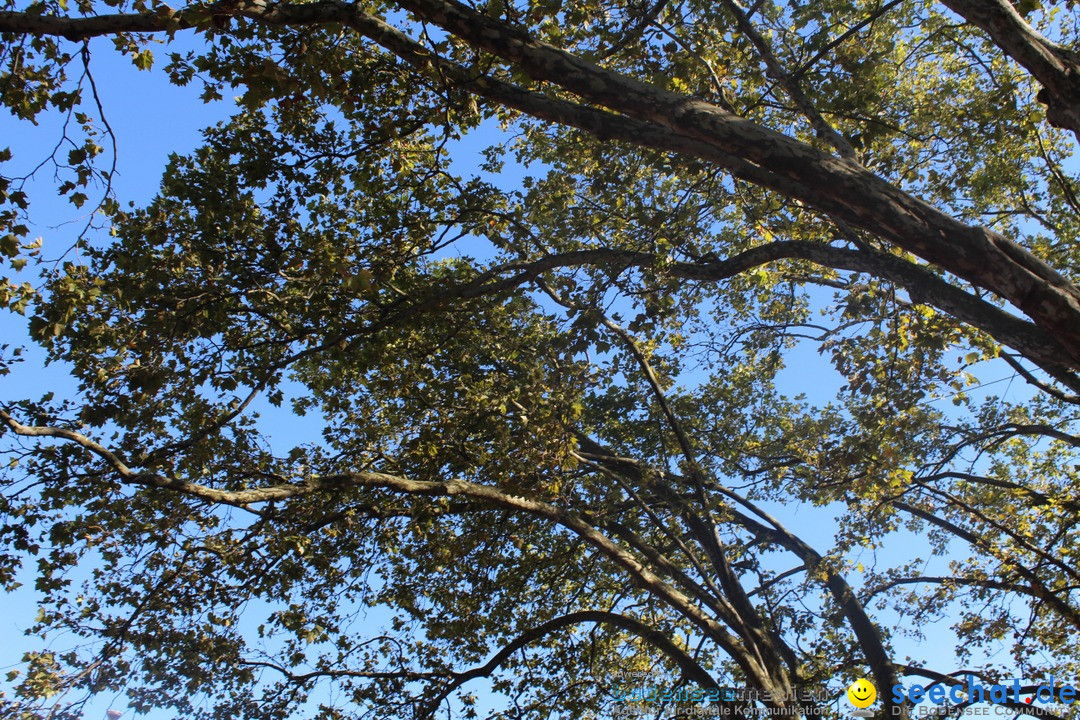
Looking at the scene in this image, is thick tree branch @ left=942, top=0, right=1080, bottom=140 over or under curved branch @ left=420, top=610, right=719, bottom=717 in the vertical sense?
over

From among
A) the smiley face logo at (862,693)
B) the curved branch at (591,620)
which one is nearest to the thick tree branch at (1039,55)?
the curved branch at (591,620)

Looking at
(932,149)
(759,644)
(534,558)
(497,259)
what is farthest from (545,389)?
(932,149)

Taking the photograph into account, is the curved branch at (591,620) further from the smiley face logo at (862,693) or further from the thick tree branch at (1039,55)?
the thick tree branch at (1039,55)

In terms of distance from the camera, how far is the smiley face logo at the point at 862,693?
11.8 meters

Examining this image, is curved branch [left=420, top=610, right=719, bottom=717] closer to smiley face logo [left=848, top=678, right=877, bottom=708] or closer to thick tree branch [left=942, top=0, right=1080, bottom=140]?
smiley face logo [left=848, top=678, right=877, bottom=708]

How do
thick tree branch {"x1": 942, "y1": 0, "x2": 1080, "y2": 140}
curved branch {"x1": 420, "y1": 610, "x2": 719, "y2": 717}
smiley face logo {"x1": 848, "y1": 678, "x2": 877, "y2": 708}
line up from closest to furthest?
1. thick tree branch {"x1": 942, "y1": 0, "x2": 1080, "y2": 140}
2. curved branch {"x1": 420, "y1": 610, "x2": 719, "y2": 717}
3. smiley face logo {"x1": 848, "y1": 678, "x2": 877, "y2": 708}

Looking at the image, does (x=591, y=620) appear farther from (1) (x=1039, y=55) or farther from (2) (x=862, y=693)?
(1) (x=1039, y=55)

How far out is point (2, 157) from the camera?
5.64 m

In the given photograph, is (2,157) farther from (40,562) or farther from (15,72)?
(40,562)

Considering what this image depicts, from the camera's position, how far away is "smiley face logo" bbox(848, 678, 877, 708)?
11828 millimetres

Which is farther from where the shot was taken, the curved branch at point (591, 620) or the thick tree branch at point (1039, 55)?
the curved branch at point (591, 620)

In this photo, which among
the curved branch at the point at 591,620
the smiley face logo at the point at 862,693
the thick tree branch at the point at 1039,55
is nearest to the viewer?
the thick tree branch at the point at 1039,55

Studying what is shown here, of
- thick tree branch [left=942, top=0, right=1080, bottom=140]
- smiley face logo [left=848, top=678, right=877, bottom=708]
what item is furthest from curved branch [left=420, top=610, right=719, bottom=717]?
thick tree branch [left=942, top=0, right=1080, bottom=140]

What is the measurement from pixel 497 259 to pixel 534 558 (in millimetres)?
4698
